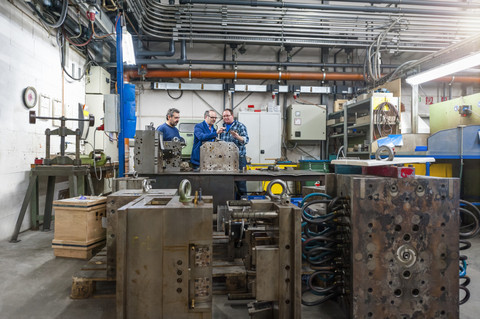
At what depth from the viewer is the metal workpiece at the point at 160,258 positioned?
112 centimetres

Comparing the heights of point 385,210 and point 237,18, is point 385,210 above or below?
below

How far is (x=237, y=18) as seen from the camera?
170 inches

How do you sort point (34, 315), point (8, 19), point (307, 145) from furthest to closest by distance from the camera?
point (307, 145) → point (8, 19) → point (34, 315)

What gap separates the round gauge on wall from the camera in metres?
2.94

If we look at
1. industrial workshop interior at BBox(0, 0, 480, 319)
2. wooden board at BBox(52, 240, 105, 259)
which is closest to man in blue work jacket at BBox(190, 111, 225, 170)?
industrial workshop interior at BBox(0, 0, 480, 319)

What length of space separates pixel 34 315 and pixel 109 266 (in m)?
0.41

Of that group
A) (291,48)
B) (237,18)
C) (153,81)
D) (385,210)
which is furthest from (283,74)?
(385,210)

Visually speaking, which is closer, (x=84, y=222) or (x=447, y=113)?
(x=84, y=222)

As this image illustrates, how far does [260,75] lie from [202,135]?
2374mm

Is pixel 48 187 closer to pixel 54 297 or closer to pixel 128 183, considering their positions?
pixel 128 183

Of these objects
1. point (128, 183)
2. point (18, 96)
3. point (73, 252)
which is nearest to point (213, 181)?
point (128, 183)

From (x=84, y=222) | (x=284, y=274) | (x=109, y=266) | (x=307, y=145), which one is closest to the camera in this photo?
(x=284, y=274)

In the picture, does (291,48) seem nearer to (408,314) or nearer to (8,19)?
(8,19)

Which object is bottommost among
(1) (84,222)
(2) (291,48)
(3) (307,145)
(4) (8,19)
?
(1) (84,222)
